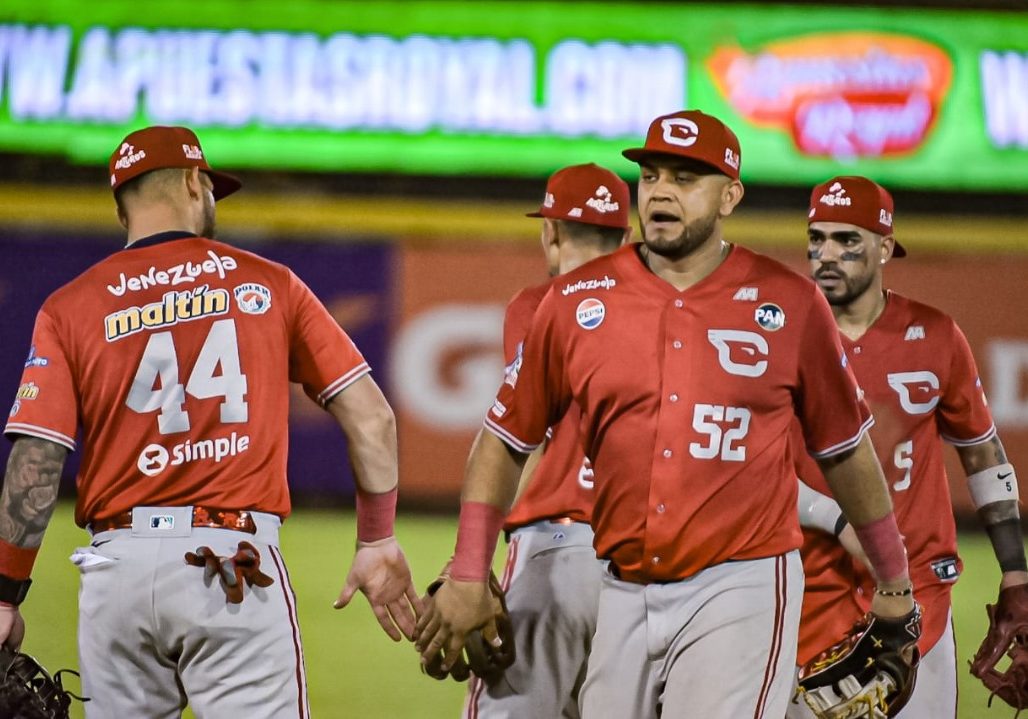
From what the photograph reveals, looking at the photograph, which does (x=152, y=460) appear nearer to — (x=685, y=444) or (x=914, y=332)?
(x=685, y=444)

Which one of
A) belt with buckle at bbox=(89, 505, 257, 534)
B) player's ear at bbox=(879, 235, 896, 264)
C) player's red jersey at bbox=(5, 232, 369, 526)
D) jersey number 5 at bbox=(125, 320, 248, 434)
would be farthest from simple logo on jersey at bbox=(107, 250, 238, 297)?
player's ear at bbox=(879, 235, 896, 264)

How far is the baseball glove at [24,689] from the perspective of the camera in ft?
14.8

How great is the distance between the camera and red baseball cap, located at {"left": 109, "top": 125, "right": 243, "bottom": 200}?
4.85 metres

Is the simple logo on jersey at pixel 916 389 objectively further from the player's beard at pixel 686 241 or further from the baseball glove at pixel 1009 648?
the player's beard at pixel 686 241

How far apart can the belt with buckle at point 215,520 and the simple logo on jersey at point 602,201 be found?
2036 mm

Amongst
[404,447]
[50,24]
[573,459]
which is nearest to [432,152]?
[404,447]

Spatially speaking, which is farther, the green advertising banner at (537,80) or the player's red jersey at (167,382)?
the green advertising banner at (537,80)

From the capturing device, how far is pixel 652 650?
4.31 m

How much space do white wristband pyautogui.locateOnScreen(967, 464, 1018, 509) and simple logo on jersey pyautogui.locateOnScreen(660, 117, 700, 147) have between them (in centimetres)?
220

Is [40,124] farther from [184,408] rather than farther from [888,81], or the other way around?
[184,408]

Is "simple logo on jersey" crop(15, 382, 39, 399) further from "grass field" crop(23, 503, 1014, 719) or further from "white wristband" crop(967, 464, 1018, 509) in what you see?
"white wristband" crop(967, 464, 1018, 509)

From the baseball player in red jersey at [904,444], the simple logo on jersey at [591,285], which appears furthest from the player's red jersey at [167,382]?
the baseball player in red jersey at [904,444]

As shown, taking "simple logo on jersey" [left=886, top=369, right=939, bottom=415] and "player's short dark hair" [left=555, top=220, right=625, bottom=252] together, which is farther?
"player's short dark hair" [left=555, top=220, right=625, bottom=252]

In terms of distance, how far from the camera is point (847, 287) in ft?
19.6
